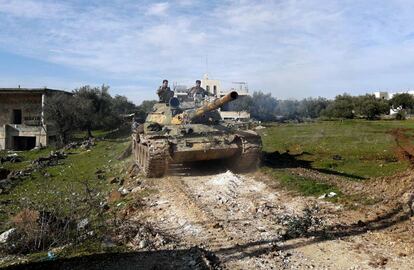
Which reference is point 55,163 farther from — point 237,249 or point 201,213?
point 237,249

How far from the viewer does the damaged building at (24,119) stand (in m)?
37.5

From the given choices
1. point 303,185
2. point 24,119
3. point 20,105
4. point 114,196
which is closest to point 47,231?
point 114,196

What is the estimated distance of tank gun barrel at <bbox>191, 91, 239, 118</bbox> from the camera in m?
12.2

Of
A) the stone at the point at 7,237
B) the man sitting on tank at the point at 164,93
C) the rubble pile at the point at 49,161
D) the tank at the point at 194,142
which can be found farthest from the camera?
the rubble pile at the point at 49,161

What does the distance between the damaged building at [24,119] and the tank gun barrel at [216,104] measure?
81.6ft

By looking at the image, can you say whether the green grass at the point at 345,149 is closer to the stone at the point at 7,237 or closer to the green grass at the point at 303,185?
the green grass at the point at 303,185

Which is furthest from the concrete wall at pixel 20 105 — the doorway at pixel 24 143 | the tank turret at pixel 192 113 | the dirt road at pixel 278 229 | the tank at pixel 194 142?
the dirt road at pixel 278 229

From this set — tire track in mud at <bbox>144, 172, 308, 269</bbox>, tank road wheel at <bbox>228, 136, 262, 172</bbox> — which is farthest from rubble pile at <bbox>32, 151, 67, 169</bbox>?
tire track in mud at <bbox>144, 172, 308, 269</bbox>

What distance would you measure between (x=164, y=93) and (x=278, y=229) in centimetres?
1071

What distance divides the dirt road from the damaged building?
28.4 m

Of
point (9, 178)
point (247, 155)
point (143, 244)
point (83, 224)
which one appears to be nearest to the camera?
point (143, 244)

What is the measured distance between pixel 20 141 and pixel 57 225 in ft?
107

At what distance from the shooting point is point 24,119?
42.2m

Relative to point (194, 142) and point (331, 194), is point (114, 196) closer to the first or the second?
point (194, 142)
